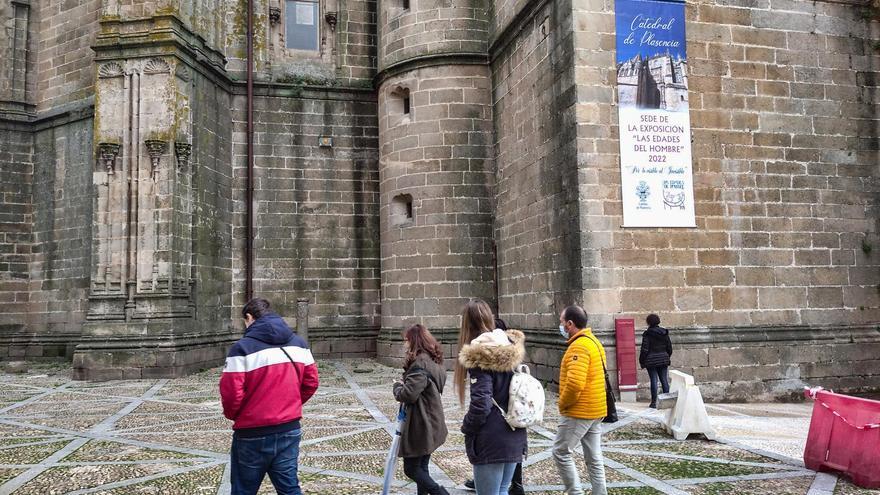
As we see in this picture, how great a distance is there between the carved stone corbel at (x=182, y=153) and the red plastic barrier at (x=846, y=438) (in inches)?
478

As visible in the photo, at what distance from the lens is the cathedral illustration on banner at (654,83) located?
11133 millimetres

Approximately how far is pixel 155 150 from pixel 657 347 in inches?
409

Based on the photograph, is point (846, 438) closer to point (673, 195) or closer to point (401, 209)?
point (673, 195)

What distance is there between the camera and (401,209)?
15.9 metres

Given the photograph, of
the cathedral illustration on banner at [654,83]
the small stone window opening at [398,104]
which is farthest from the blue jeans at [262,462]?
the small stone window opening at [398,104]

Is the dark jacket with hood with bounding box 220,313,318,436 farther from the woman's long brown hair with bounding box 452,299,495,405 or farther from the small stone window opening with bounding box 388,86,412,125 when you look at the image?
the small stone window opening with bounding box 388,86,412,125

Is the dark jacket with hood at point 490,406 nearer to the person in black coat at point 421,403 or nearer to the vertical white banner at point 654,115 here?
the person in black coat at point 421,403

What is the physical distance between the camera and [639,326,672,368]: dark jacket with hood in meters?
9.65

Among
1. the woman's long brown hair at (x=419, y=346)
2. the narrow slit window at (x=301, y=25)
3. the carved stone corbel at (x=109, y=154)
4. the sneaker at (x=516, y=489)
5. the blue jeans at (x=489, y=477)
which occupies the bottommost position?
the sneaker at (x=516, y=489)

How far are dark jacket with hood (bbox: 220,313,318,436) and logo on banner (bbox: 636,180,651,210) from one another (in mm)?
7669

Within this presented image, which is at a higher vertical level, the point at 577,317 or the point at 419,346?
the point at 577,317

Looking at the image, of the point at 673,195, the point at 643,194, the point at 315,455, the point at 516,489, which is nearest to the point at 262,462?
the point at 516,489

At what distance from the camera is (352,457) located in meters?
7.07

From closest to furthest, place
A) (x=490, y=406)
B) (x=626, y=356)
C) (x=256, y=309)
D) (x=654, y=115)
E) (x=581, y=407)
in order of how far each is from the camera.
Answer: (x=490, y=406) → (x=256, y=309) → (x=581, y=407) → (x=626, y=356) → (x=654, y=115)
